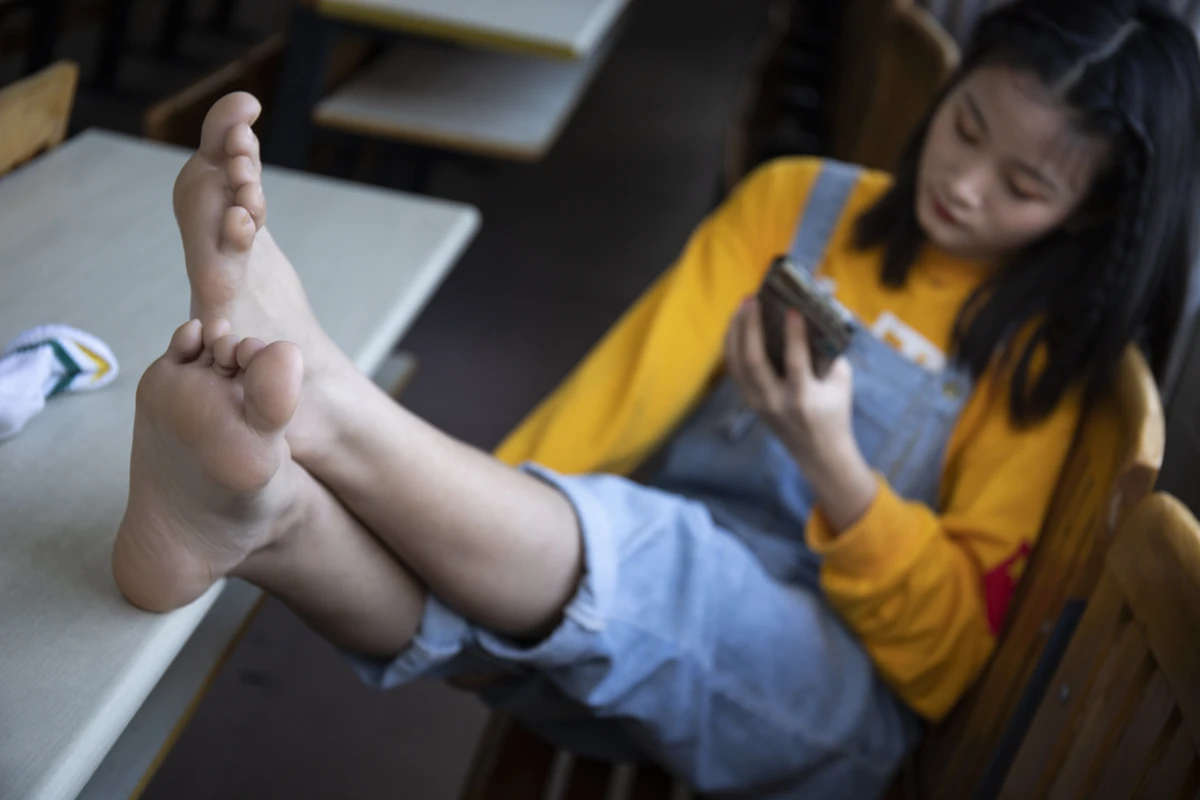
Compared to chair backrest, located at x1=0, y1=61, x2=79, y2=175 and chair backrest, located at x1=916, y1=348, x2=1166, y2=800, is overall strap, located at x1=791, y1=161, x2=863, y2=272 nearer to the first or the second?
chair backrest, located at x1=916, y1=348, x2=1166, y2=800

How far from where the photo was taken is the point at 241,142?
28.6 inches

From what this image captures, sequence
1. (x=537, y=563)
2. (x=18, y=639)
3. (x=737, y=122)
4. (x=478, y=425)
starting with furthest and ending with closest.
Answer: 1. (x=737, y=122)
2. (x=478, y=425)
3. (x=537, y=563)
4. (x=18, y=639)

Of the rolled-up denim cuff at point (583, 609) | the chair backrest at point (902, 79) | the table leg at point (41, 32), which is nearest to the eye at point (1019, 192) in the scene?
the chair backrest at point (902, 79)

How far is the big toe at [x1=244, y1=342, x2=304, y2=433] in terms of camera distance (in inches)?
24.1

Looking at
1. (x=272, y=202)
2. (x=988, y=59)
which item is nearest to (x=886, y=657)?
(x=988, y=59)

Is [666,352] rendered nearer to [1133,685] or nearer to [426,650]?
[426,650]

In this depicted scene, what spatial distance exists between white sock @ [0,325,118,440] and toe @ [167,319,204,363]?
15 cm

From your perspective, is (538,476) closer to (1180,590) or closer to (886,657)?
(886,657)

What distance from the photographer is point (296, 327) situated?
0.76 meters

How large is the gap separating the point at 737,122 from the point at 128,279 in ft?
6.05

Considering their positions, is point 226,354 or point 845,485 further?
point 845,485

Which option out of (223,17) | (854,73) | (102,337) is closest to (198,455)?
(102,337)

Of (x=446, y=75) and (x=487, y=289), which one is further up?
(x=446, y=75)

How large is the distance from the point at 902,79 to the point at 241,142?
3.95 ft
